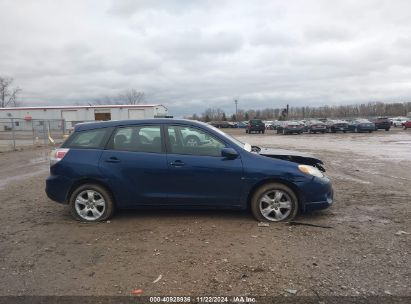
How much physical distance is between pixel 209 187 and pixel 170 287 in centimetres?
226

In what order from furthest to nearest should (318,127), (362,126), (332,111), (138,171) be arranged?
(332,111)
(318,127)
(362,126)
(138,171)

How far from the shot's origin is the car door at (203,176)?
589cm

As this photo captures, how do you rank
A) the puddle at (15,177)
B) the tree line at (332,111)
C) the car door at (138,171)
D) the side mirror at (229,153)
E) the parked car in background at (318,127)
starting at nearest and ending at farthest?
1. the side mirror at (229,153)
2. the car door at (138,171)
3. the puddle at (15,177)
4. the parked car in background at (318,127)
5. the tree line at (332,111)

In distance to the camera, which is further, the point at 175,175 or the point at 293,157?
the point at 293,157

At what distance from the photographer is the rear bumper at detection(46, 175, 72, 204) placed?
6.13 metres

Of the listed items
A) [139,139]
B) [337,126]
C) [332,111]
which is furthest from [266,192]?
[332,111]

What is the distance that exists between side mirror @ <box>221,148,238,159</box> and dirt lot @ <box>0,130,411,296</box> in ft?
3.32

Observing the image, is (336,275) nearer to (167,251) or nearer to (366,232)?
(366,232)

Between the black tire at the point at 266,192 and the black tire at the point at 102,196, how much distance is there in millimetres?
2227

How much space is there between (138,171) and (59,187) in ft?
4.33

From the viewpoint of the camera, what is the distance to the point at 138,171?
236 inches

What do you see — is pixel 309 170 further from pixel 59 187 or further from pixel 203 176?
pixel 59 187

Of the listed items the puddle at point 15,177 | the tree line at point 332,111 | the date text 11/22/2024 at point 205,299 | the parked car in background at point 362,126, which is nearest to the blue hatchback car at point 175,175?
the date text 11/22/2024 at point 205,299

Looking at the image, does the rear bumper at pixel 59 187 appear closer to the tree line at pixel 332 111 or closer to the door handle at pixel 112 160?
the door handle at pixel 112 160
